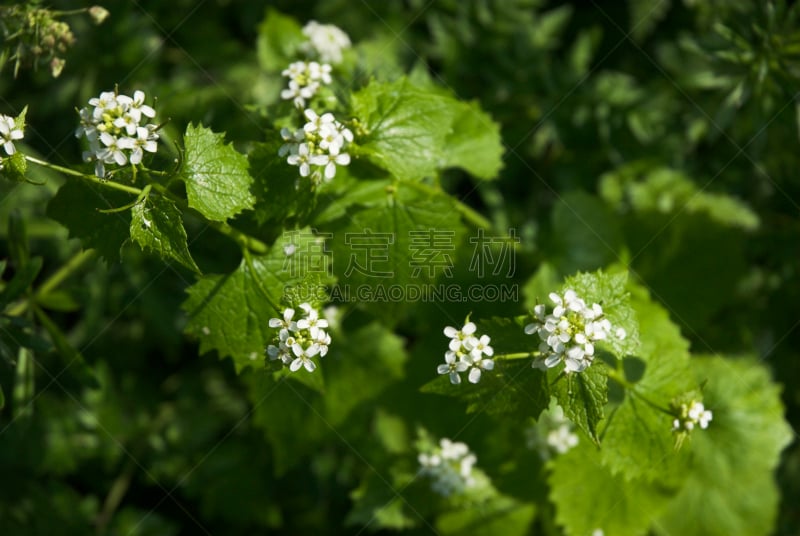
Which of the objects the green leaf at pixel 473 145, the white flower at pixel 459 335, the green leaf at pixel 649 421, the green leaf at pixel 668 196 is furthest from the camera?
the green leaf at pixel 668 196

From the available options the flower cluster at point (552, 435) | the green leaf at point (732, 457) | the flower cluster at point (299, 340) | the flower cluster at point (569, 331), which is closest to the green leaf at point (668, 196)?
the green leaf at point (732, 457)

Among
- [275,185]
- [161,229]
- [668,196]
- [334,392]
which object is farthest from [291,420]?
[668,196]

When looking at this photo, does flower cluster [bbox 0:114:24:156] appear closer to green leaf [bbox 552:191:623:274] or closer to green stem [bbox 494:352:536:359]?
green stem [bbox 494:352:536:359]

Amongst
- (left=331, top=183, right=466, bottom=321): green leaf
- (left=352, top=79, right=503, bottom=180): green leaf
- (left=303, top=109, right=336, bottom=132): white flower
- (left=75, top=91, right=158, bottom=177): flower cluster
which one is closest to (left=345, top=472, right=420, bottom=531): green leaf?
(left=331, top=183, right=466, bottom=321): green leaf

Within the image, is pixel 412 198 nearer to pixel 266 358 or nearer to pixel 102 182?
pixel 266 358

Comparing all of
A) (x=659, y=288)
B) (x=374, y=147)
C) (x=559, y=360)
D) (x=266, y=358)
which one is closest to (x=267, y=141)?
(x=374, y=147)

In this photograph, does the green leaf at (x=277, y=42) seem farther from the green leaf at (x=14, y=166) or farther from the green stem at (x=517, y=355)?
the green stem at (x=517, y=355)

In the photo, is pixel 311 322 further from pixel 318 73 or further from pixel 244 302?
pixel 318 73
